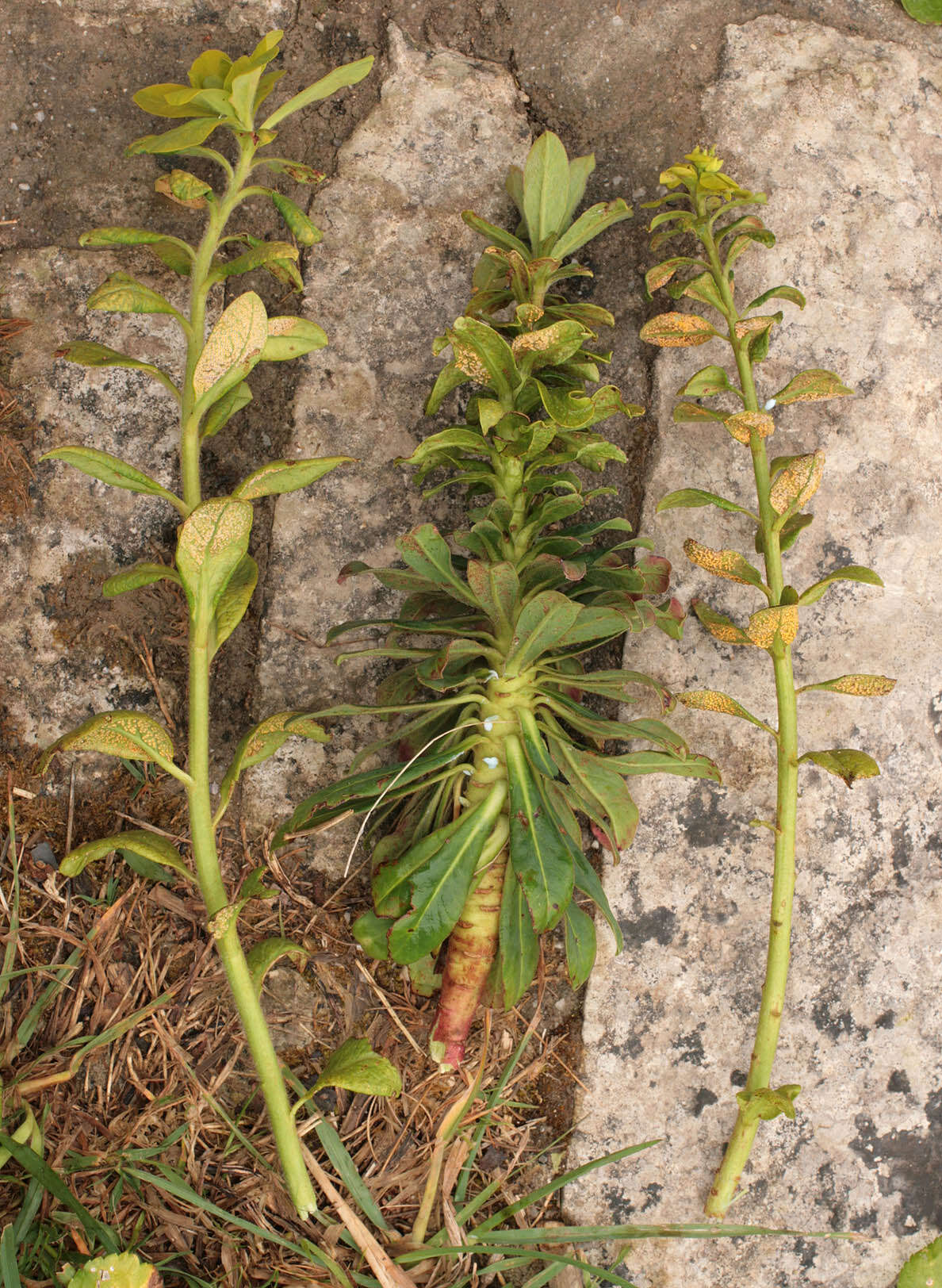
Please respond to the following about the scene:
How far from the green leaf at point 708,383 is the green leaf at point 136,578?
1.13 metres

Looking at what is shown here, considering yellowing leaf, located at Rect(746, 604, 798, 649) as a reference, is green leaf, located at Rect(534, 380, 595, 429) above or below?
above

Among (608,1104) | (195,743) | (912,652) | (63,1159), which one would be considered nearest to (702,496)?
(912,652)

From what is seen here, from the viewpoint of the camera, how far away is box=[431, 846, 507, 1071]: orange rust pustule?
210cm

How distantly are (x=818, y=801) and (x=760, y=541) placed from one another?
0.64 m

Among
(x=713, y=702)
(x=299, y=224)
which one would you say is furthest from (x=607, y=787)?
(x=299, y=224)

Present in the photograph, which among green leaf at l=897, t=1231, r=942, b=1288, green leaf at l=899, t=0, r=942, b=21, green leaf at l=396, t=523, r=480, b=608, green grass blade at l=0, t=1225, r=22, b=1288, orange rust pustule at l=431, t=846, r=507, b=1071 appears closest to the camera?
green grass blade at l=0, t=1225, r=22, b=1288

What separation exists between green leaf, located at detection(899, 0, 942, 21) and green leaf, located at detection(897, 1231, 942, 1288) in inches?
113

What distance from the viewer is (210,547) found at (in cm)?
191

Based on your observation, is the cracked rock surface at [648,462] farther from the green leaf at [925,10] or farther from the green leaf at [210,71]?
the green leaf at [210,71]

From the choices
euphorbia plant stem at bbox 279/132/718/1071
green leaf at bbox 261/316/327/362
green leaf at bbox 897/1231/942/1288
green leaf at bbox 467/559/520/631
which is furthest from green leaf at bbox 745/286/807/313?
green leaf at bbox 897/1231/942/1288

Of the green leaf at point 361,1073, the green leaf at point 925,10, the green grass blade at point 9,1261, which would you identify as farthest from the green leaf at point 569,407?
the green grass blade at point 9,1261

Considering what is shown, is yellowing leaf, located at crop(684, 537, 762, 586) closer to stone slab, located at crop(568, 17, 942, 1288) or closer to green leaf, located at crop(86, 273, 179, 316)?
stone slab, located at crop(568, 17, 942, 1288)

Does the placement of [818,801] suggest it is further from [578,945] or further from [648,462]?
[648,462]

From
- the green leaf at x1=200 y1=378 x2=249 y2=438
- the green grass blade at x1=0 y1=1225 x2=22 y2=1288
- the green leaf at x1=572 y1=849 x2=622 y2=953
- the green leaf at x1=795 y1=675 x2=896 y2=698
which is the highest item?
the green leaf at x1=200 y1=378 x2=249 y2=438
